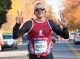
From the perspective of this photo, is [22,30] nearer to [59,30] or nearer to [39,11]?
[39,11]

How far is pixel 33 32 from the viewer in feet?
25.3

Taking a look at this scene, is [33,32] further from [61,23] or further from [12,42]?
[12,42]

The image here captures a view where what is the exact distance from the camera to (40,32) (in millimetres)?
7711

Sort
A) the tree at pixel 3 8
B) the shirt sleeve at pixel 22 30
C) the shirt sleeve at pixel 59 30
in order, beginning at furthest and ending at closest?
the tree at pixel 3 8 < the shirt sleeve at pixel 59 30 < the shirt sleeve at pixel 22 30

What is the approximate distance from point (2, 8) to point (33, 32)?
117 feet

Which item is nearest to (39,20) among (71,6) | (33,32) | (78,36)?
(33,32)

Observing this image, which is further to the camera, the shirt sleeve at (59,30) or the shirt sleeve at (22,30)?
the shirt sleeve at (59,30)

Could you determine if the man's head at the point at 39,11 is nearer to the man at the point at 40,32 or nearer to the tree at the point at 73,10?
the man at the point at 40,32

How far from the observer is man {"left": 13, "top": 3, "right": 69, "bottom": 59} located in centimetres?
769

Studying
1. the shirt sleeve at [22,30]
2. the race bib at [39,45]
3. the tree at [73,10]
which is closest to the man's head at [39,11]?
the shirt sleeve at [22,30]

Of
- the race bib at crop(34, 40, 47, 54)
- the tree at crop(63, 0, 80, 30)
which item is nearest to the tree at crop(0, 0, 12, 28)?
the tree at crop(63, 0, 80, 30)

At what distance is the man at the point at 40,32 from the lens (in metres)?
7.69

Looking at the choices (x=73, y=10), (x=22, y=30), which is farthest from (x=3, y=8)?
(x=73, y=10)

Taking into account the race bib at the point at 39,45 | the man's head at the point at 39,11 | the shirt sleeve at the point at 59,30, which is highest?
the man's head at the point at 39,11
